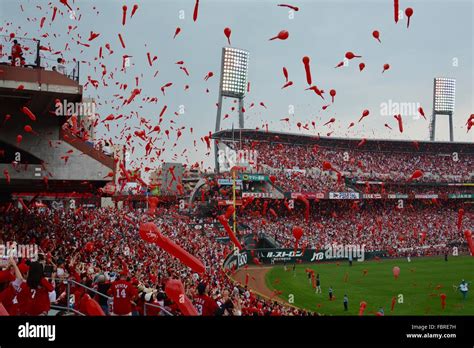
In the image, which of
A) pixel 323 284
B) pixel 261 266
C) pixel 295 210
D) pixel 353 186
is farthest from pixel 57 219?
pixel 353 186

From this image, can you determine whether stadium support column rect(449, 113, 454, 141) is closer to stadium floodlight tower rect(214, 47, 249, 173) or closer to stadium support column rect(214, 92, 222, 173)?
stadium floodlight tower rect(214, 47, 249, 173)

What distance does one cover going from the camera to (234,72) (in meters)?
45.8

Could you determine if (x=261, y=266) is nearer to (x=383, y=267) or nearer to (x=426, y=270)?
(x=383, y=267)

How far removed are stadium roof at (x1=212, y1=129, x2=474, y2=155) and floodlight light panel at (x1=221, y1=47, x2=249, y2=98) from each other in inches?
155

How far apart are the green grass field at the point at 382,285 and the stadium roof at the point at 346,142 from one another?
1713 centimetres

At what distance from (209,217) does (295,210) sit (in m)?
9.12

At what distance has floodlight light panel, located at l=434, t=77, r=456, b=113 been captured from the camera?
56.8m

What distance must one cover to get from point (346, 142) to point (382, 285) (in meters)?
28.3

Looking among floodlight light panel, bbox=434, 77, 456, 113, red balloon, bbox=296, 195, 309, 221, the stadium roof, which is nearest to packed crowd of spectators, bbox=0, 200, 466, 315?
red balloon, bbox=296, 195, 309, 221

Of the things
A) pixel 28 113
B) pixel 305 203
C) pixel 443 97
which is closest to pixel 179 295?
pixel 28 113

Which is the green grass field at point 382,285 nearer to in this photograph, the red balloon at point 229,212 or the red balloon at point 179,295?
the red balloon at point 229,212

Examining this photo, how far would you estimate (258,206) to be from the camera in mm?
42719

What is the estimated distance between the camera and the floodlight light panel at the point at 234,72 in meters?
45.5

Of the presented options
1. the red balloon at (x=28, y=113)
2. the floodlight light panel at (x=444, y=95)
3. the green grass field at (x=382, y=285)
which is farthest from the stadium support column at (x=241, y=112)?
the red balloon at (x=28, y=113)
